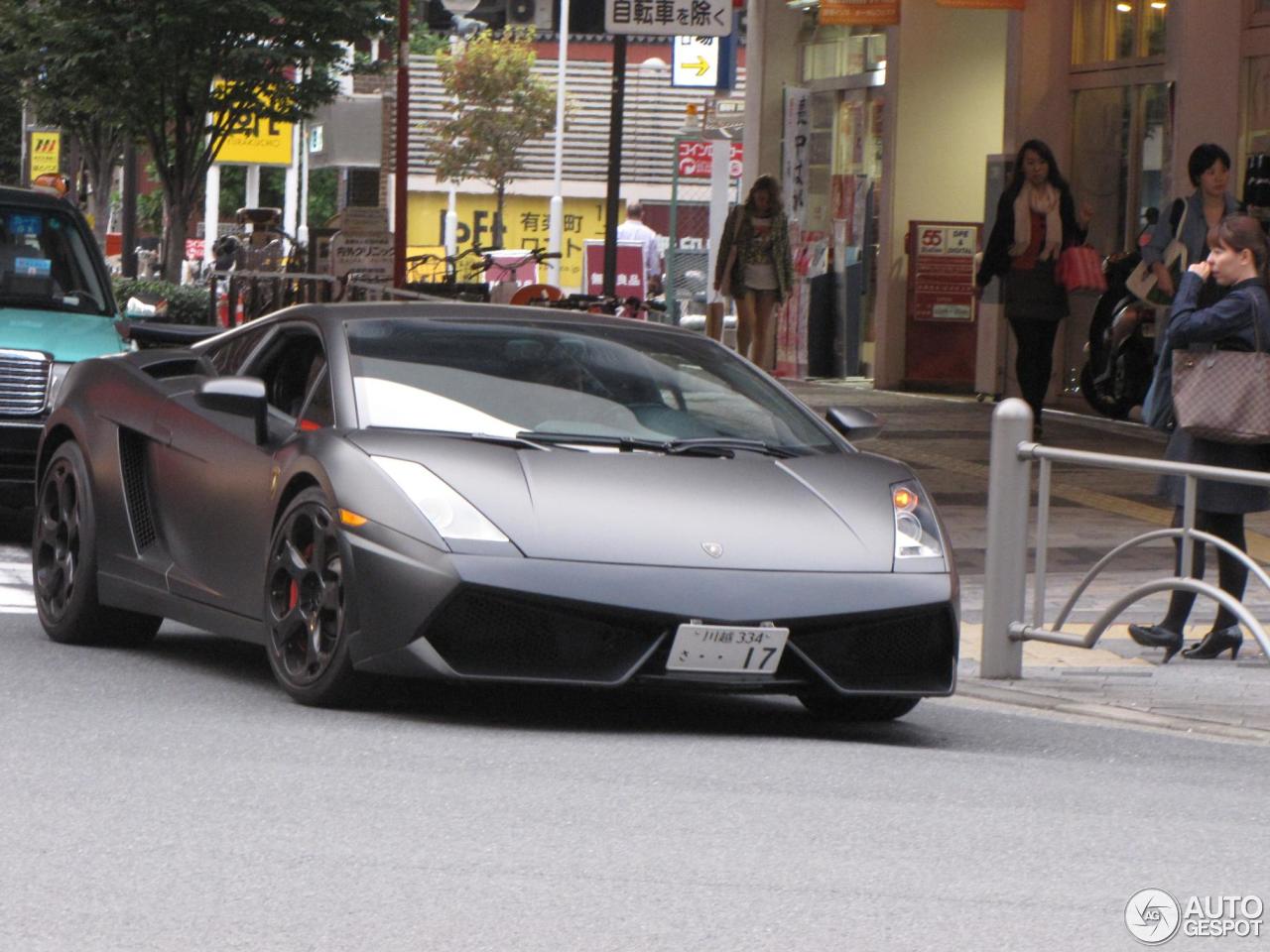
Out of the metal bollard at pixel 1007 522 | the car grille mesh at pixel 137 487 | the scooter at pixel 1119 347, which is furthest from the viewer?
the scooter at pixel 1119 347

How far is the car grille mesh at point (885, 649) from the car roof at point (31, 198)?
761 cm

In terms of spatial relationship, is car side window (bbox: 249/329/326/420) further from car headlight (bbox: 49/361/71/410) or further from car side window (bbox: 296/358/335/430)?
car headlight (bbox: 49/361/71/410)

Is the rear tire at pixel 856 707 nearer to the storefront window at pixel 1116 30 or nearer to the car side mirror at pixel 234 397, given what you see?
the car side mirror at pixel 234 397

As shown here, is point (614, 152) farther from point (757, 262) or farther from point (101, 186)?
point (101, 186)

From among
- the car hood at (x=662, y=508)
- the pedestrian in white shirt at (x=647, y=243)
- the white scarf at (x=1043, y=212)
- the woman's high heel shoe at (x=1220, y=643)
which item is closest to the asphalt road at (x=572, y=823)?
the car hood at (x=662, y=508)

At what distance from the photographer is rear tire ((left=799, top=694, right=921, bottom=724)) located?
7.74 meters

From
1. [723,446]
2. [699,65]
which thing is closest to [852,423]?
[723,446]

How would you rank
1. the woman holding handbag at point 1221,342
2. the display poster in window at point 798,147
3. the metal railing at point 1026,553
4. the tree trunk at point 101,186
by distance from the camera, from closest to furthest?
1. the metal railing at point 1026,553
2. the woman holding handbag at point 1221,342
3. the display poster in window at point 798,147
4. the tree trunk at point 101,186

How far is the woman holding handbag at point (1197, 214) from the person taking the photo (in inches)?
486

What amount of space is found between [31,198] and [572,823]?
8.80m

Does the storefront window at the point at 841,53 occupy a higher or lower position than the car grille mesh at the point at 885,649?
higher

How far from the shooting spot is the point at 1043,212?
16984 millimetres

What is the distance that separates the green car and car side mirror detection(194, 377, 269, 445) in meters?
4.38

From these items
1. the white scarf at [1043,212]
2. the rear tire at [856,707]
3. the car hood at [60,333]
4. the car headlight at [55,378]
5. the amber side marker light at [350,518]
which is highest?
the white scarf at [1043,212]
